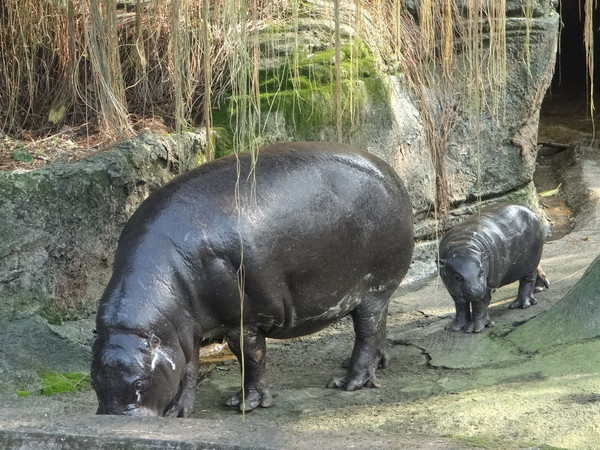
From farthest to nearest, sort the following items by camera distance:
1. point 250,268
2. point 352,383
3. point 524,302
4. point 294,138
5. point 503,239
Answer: point 294,138 < point 524,302 < point 503,239 < point 352,383 < point 250,268

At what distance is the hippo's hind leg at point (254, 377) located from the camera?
5336 millimetres

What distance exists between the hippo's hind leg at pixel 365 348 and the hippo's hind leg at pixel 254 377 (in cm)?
50

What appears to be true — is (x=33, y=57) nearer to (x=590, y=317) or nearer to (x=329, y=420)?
(x=329, y=420)

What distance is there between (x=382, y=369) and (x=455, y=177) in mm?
3006

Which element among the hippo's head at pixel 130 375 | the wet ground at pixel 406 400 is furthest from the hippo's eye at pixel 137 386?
the wet ground at pixel 406 400

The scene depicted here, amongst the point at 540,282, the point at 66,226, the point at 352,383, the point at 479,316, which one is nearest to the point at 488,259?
the point at 479,316

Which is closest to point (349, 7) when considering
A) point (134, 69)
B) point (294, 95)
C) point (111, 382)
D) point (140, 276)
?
point (294, 95)

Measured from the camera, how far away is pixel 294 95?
7246 millimetres

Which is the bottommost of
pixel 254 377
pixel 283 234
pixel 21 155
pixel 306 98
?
pixel 254 377

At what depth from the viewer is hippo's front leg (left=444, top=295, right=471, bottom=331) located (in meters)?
6.65

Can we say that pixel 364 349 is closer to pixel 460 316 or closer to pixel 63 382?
pixel 460 316

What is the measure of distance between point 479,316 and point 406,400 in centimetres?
145

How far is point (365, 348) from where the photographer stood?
19.0 ft

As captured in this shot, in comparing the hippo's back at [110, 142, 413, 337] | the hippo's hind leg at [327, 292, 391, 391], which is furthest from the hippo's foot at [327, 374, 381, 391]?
the hippo's back at [110, 142, 413, 337]
